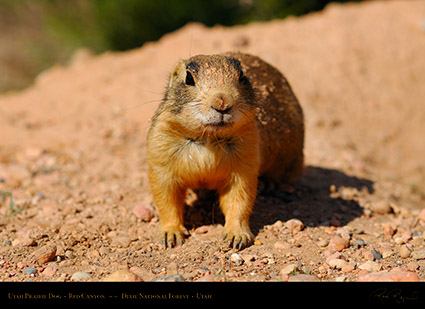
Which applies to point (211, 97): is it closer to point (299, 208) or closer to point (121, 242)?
point (121, 242)

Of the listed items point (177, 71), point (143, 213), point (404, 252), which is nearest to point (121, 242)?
point (143, 213)

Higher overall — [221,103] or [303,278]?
[221,103]

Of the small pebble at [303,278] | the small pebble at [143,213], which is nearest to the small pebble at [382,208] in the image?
the small pebble at [303,278]

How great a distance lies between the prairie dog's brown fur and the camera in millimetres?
3857

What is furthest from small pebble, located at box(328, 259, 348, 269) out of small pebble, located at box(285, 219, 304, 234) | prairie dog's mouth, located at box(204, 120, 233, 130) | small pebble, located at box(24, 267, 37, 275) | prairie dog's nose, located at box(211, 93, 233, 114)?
small pebble, located at box(24, 267, 37, 275)

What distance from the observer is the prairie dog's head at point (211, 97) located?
3.74m

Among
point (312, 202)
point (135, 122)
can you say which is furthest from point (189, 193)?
point (135, 122)

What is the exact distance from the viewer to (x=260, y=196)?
221 inches

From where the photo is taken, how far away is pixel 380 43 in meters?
10.4

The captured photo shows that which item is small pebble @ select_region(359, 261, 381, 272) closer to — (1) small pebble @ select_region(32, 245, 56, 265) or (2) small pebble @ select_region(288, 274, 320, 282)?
(2) small pebble @ select_region(288, 274, 320, 282)

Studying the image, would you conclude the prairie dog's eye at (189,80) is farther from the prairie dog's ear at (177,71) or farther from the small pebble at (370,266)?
the small pebble at (370,266)

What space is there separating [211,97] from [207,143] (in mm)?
580
